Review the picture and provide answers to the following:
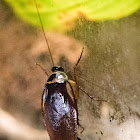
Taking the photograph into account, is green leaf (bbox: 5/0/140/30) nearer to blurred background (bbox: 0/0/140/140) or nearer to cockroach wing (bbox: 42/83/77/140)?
blurred background (bbox: 0/0/140/140)

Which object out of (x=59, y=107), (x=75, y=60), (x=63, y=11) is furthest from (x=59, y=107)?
(x=63, y=11)

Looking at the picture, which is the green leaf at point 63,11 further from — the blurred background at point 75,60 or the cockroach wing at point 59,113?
the cockroach wing at point 59,113

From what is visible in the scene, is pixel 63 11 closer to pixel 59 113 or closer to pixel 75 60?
pixel 75 60

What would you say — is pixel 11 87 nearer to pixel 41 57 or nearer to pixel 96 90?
pixel 41 57

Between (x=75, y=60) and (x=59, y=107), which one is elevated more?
(x=75, y=60)

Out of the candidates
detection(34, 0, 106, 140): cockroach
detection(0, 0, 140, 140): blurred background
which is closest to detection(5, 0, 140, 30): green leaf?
detection(0, 0, 140, 140): blurred background

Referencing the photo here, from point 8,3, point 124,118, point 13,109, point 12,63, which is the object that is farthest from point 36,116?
point 8,3

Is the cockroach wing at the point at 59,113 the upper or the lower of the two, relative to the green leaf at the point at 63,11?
lower

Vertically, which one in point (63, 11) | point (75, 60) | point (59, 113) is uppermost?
point (63, 11)

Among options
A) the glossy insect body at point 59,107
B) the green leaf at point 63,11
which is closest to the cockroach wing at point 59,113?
the glossy insect body at point 59,107
